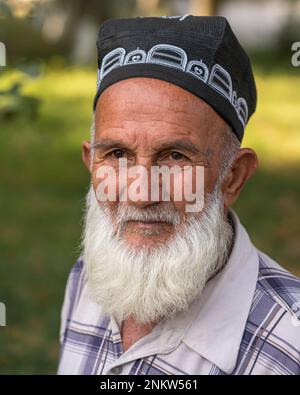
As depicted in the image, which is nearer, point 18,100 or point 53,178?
point 18,100

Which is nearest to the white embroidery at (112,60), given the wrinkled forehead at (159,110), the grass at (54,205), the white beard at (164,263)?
the wrinkled forehead at (159,110)

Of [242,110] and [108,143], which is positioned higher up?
[242,110]

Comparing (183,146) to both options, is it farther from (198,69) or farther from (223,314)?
(223,314)

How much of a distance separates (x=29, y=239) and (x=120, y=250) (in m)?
5.56

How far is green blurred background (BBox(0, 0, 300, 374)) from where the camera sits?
4762mm

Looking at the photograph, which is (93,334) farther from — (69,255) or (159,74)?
(69,255)

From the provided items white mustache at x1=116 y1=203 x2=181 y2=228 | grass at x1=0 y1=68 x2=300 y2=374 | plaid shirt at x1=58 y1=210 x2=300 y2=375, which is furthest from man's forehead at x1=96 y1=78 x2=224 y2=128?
grass at x1=0 y1=68 x2=300 y2=374

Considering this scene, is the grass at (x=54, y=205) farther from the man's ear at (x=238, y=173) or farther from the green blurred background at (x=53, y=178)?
the man's ear at (x=238, y=173)

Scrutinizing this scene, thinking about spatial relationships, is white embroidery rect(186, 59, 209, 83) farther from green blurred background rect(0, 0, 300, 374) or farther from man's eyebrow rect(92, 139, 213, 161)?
A: green blurred background rect(0, 0, 300, 374)

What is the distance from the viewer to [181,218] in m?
2.67

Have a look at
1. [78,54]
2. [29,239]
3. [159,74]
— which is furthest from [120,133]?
[78,54]

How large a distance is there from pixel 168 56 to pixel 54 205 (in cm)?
674

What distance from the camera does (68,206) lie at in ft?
30.1

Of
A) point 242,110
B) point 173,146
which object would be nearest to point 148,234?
point 173,146
